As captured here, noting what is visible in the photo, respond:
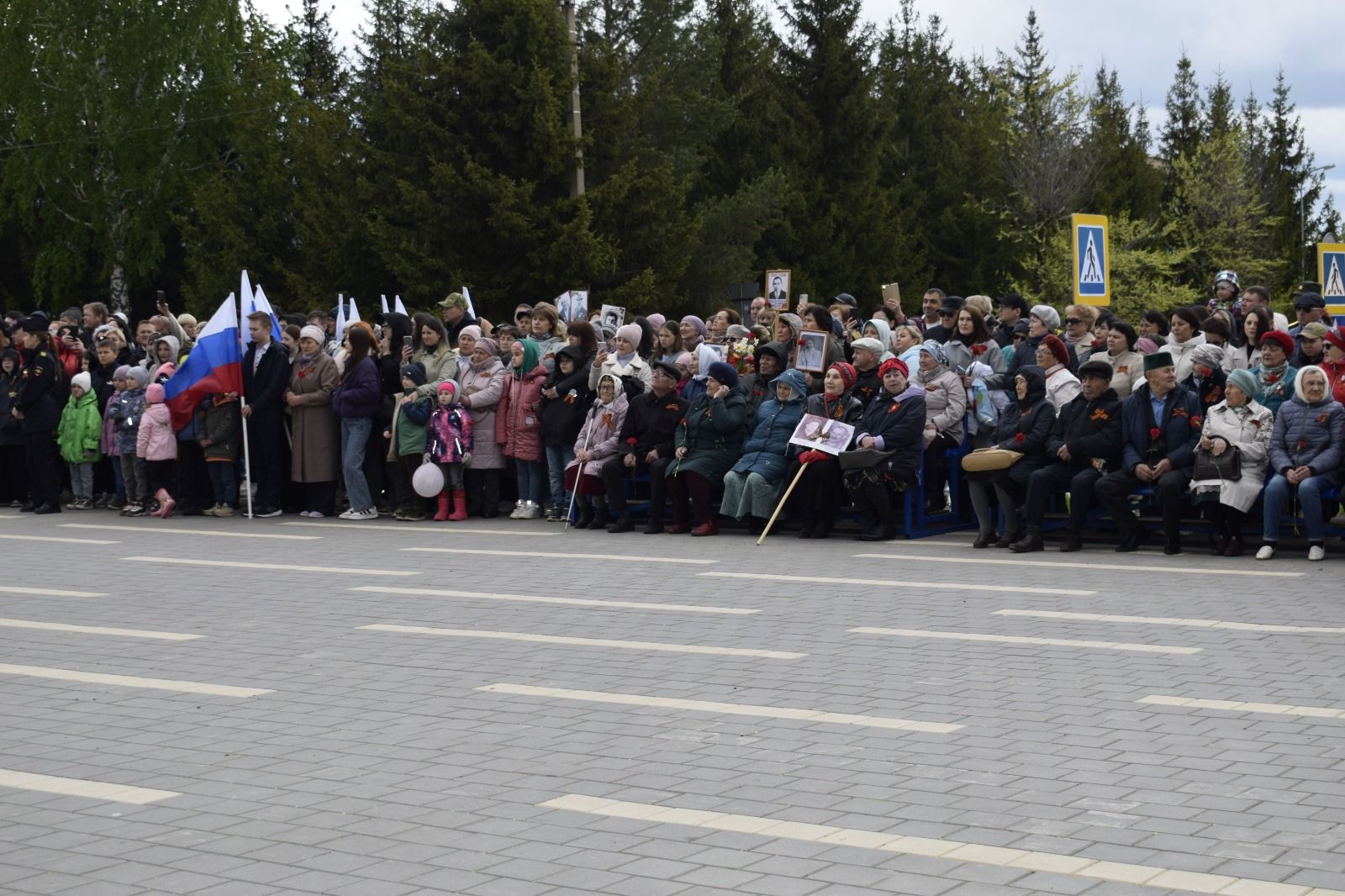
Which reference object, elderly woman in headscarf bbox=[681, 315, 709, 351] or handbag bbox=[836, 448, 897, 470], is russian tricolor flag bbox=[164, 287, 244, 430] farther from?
handbag bbox=[836, 448, 897, 470]

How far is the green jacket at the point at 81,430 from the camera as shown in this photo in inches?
794

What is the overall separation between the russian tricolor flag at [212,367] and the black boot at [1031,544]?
874 centimetres

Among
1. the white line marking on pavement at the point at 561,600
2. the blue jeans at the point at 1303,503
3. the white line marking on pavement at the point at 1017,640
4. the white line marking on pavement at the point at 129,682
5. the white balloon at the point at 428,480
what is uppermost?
the white balloon at the point at 428,480

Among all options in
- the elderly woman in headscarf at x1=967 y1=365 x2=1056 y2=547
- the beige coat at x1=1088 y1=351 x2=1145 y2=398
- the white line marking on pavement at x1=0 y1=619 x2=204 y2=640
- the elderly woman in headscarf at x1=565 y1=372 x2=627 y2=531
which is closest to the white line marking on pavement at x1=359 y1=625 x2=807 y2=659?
the white line marking on pavement at x1=0 y1=619 x2=204 y2=640

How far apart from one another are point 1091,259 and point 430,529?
22.7 ft

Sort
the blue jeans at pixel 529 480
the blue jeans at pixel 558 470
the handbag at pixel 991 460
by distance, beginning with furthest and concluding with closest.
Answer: the blue jeans at pixel 529 480
the blue jeans at pixel 558 470
the handbag at pixel 991 460

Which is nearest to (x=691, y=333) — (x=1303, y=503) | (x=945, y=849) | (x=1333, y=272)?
(x=1303, y=503)

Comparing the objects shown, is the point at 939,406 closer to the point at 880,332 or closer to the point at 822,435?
the point at 822,435

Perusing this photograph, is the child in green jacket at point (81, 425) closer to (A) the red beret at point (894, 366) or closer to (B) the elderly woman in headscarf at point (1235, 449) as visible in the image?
(A) the red beret at point (894, 366)

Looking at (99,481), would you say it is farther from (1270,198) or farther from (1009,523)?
(1270,198)

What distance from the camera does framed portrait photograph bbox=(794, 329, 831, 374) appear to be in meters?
16.6

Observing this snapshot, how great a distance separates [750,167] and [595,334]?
37480 mm

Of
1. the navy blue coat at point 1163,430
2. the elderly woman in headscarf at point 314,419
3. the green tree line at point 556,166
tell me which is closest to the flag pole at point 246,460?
the elderly woman in headscarf at point 314,419

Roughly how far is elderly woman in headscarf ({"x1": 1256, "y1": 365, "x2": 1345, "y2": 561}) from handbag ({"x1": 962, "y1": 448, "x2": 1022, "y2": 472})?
2166 millimetres
